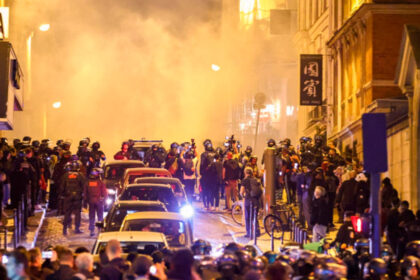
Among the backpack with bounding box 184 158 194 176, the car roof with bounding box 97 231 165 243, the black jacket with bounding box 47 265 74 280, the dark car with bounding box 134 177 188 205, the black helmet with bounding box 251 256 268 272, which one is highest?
the backpack with bounding box 184 158 194 176

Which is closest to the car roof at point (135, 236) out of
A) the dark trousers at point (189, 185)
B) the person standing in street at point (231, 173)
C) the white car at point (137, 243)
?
the white car at point (137, 243)

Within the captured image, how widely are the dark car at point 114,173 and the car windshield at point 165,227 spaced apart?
31.6 feet

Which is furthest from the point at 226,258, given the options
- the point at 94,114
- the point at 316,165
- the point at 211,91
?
the point at 211,91

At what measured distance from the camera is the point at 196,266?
36.0ft

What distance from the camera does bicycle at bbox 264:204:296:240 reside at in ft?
74.8

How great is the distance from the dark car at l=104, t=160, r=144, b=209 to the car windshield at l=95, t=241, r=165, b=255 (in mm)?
11510

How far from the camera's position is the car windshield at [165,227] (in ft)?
52.1

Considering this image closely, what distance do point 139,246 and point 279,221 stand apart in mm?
9156

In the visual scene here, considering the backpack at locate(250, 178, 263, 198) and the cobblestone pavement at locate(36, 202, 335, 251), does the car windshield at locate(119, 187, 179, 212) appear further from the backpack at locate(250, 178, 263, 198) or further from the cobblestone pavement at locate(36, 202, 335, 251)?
the backpack at locate(250, 178, 263, 198)

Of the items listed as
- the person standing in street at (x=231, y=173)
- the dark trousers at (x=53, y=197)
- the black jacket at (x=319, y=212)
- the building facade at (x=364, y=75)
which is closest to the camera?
the black jacket at (x=319, y=212)

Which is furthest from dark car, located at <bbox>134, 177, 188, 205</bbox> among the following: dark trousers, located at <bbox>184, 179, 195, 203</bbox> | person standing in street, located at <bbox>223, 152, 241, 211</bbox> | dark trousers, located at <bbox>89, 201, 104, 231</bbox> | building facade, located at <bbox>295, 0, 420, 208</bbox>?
building facade, located at <bbox>295, 0, 420, 208</bbox>

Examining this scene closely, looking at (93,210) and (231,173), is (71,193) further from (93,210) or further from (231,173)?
(231,173)

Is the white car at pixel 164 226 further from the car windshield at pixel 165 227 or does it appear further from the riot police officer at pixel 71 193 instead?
the riot police officer at pixel 71 193

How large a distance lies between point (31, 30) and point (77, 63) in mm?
8904
